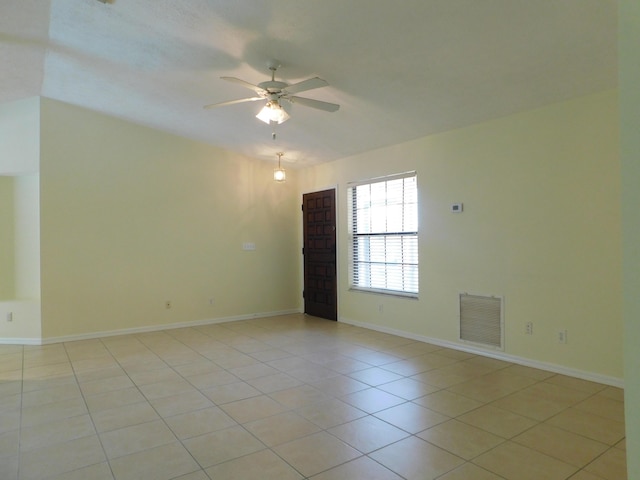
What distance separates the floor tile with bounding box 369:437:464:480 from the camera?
2170mm

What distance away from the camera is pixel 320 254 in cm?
654

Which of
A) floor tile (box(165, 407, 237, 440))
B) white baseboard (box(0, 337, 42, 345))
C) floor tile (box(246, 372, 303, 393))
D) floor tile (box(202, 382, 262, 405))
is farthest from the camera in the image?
white baseboard (box(0, 337, 42, 345))

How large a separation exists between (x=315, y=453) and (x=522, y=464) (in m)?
1.16

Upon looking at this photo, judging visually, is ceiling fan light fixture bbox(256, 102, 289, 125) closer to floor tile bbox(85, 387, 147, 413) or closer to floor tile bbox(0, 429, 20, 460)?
floor tile bbox(85, 387, 147, 413)

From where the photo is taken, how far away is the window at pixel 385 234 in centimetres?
511

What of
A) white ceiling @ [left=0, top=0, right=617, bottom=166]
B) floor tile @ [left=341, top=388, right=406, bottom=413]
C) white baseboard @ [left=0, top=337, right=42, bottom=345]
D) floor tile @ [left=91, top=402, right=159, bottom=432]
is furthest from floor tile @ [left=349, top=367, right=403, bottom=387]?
white baseboard @ [left=0, top=337, right=42, bottom=345]

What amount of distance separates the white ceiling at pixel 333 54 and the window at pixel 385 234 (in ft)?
2.61

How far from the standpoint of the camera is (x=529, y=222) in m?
3.87

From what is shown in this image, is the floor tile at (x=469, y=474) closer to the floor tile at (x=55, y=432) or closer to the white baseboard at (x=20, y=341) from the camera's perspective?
the floor tile at (x=55, y=432)

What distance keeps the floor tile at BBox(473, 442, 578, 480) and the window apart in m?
2.75

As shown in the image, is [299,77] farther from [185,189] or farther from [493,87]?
[185,189]

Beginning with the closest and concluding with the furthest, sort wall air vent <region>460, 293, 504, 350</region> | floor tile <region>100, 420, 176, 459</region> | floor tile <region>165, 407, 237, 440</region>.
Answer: floor tile <region>100, 420, 176, 459</region> → floor tile <region>165, 407, 237, 440</region> → wall air vent <region>460, 293, 504, 350</region>

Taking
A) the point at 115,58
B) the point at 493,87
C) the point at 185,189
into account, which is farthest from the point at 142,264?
the point at 493,87

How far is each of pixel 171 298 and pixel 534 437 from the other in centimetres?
481
